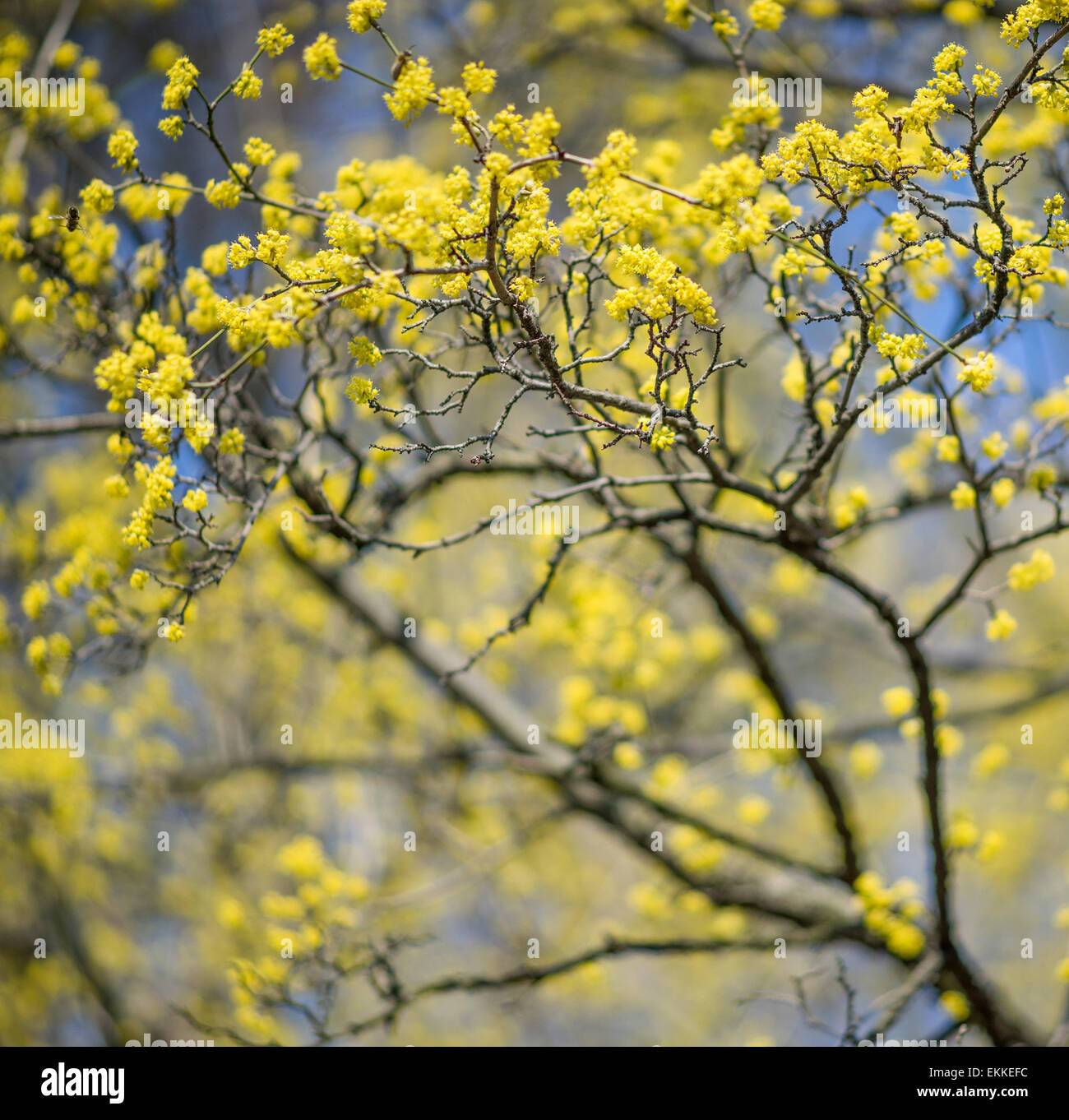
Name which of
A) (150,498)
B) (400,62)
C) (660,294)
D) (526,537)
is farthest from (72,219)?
(526,537)

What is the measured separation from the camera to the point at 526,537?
5.67 metres

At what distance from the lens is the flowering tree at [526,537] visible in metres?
2.32

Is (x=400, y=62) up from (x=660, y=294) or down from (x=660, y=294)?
up

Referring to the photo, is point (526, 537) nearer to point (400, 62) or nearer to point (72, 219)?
point (72, 219)

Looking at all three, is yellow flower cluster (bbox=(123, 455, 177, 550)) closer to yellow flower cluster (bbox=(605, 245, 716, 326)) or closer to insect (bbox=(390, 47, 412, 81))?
insect (bbox=(390, 47, 412, 81))

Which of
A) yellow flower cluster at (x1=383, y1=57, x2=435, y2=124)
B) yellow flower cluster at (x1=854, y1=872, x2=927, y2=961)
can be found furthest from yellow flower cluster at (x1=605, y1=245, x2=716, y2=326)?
yellow flower cluster at (x1=854, y1=872, x2=927, y2=961)

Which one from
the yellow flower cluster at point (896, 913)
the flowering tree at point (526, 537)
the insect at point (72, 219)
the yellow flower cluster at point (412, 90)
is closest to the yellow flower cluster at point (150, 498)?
the flowering tree at point (526, 537)

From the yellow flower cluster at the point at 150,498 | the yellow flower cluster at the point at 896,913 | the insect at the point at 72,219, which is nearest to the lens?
the yellow flower cluster at the point at 150,498

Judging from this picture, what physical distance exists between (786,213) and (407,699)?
5334 mm

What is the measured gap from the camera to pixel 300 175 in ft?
26.5

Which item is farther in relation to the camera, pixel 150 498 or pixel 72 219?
pixel 72 219

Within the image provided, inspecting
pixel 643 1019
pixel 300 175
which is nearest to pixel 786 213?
pixel 300 175

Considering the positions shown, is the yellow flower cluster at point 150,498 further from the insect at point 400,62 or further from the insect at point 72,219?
the insect at point 400,62
